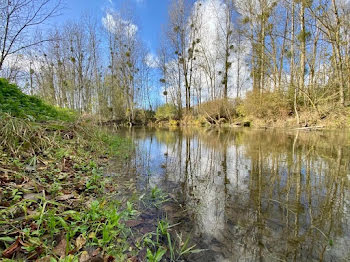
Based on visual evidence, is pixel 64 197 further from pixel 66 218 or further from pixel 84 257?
pixel 84 257

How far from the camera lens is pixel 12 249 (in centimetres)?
86

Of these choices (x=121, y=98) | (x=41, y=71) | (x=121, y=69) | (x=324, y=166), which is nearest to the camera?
(x=324, y=166)

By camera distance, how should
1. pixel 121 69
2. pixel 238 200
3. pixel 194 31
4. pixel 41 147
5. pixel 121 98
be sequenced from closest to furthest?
pixel 238 200 → pixel 41 147 → pixel 194 31 → pixel 121 69 → pixel 121 98

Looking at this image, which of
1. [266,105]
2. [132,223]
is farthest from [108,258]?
[266,105]

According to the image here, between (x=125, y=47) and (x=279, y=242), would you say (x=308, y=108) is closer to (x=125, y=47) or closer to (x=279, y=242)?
(x=279, y=242)

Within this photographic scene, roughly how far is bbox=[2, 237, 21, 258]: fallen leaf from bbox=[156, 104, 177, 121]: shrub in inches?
893

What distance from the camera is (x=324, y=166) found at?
278 centimetres

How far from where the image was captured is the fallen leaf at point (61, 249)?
91 cm

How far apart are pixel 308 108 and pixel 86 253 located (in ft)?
41.7

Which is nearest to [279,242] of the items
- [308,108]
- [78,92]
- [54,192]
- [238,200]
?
[238,200]

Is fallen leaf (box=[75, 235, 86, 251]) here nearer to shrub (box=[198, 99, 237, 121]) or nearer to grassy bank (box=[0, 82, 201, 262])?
grassy bank (box=[0, 82, 201, 262])

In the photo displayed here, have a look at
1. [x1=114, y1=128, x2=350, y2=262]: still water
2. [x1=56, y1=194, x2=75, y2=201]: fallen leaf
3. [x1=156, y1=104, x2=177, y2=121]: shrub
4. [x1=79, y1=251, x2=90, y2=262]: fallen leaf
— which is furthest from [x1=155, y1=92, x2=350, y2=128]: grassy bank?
[x1=79, y1=251, x2=90, y2=262]: fallen leaf

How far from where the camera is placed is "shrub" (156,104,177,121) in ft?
77.2

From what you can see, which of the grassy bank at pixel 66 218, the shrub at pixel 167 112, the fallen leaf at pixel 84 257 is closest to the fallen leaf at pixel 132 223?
the grassy bank at pixel 66 218
